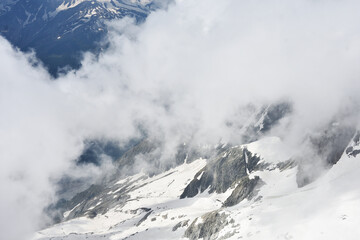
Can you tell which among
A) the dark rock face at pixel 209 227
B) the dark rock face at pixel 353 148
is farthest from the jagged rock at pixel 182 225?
the dark rock face at pixel 353 148

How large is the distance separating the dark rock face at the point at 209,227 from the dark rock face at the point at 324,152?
2977 centimetres

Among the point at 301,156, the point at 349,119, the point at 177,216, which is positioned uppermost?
the point at 349,119

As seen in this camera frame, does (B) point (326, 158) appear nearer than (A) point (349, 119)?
Yes

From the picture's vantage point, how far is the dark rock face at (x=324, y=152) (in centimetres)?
12591

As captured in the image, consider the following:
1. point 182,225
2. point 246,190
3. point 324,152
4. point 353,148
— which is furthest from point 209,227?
point 353,148

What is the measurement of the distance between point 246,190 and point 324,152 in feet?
109

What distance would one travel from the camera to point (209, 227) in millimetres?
120938

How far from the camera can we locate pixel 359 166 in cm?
10594

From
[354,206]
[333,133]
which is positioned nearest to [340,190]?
[354,206]

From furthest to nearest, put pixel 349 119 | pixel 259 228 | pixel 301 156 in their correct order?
1. pixel 301 156
2. pixel 349 119
3. pixel 259 228

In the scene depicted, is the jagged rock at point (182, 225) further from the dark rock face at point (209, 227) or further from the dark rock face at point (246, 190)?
the dark rock face at point (209, 227)

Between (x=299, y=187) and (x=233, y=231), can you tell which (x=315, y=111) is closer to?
(x=299, y=187)

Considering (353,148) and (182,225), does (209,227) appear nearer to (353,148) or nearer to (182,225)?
(182,225)

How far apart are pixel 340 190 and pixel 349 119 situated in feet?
174
